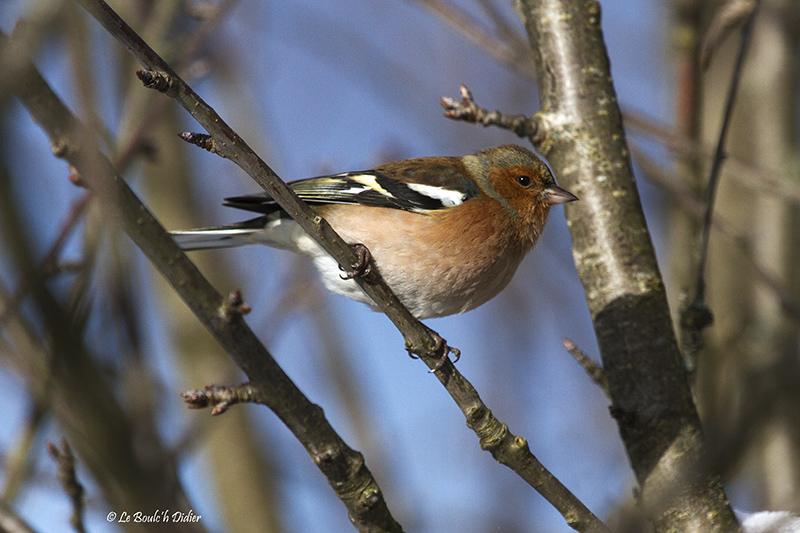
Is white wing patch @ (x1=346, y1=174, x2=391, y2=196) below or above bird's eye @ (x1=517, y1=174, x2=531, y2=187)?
above

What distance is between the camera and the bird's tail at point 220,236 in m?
3.81

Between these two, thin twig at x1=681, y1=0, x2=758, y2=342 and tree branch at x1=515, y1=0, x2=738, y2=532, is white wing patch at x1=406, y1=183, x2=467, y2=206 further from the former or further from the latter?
thin twig at x1=681, y1=0, x2=758, y2=342

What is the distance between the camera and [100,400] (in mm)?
1840

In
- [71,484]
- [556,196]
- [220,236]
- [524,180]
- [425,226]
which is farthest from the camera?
[524,180]

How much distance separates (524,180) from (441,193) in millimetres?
591

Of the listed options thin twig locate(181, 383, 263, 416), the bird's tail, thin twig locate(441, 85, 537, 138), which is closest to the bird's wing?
the bird's tail

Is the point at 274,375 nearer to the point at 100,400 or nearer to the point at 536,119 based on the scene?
the point at 100,400

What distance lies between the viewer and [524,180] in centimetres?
416

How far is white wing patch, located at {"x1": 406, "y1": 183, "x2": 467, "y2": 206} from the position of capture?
383cm

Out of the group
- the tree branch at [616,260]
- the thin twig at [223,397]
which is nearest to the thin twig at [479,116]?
the tree branch at [616,260]

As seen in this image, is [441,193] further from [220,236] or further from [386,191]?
[220,236]

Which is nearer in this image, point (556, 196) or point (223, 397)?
point (223, 397)

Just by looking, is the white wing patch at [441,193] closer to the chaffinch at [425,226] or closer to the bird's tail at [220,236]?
the chaffinch at [425,226]

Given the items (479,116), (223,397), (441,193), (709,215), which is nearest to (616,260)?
(709,215)
